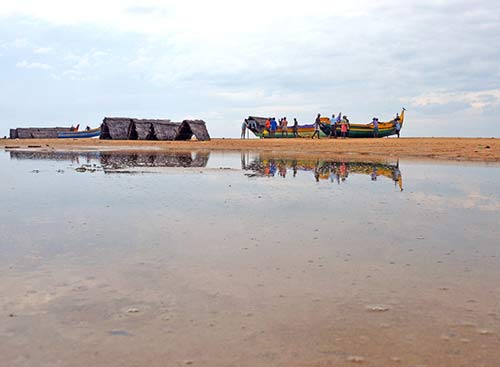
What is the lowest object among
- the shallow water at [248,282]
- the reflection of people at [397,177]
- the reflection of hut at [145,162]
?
the shallow water at [248,282]

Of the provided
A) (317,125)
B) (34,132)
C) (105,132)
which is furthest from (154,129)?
(34,132)

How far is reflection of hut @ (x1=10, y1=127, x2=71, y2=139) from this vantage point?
50.5m

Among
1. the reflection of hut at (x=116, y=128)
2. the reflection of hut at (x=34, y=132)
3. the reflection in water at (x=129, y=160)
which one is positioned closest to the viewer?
the reflection in water at (x=129, y=160)

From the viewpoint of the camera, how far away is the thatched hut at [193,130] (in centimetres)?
3350

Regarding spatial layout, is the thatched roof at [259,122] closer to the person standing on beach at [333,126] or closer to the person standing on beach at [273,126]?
the person standing on beach at [273,126]

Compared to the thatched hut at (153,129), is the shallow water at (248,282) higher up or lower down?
lower down

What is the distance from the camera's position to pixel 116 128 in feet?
116

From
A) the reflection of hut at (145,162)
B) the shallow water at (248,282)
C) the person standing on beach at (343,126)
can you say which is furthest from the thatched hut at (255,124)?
the shallow water at (248,282)

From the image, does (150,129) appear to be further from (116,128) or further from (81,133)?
(81,133)

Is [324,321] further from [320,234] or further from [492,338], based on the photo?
[320,234]

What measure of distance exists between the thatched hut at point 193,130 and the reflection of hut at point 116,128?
390 centimetres

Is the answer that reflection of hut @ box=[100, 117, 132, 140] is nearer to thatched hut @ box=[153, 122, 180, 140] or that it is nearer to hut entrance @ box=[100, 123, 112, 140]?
hut entrance @ box=[100, 123, 112, 140]

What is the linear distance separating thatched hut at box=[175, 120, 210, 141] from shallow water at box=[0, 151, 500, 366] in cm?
2630

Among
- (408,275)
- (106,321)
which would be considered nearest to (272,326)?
(106,321)
